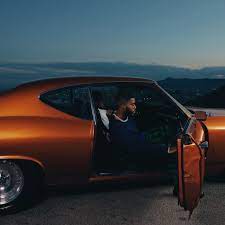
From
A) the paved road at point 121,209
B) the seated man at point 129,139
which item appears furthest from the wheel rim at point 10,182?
the seated man at point 129,139

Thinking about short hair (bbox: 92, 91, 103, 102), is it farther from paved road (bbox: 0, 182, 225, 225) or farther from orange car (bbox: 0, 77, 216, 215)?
paved road (bbox: 0, 182, 225, 225)

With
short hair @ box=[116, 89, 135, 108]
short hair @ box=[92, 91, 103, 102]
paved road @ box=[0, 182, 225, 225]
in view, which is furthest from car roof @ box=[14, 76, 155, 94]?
paved road @ box=[0, 182, 225, 225]

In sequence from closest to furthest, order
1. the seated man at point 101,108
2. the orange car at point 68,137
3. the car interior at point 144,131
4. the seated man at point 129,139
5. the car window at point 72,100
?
the orange car at point 68,137 < the car window at point 72,100 < the car interior at point 144,131 < the seated man at point 129,139 < the seated man at point 101,108

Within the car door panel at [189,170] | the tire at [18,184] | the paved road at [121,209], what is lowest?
the paved road at [121,209]

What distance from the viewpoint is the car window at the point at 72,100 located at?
18.7ft

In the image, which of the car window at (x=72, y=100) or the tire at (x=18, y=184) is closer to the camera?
the tire at (x=18, y=184)

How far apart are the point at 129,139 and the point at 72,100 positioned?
2.73 feet

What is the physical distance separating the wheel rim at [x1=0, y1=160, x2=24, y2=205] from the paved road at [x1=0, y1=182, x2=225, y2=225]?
23 centimetres

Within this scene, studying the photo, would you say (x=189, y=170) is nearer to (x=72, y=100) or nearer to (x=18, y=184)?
(x=72, y=100)

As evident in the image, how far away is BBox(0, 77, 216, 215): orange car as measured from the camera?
212 inches

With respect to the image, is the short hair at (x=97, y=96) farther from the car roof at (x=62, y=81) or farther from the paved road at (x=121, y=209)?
the paved road at (x=121, y=209)

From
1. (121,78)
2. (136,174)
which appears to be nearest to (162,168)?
(136,174)

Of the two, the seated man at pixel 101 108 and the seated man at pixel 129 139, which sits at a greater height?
the seated man at pixel 101 108

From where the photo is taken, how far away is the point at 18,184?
5531 millimetres
